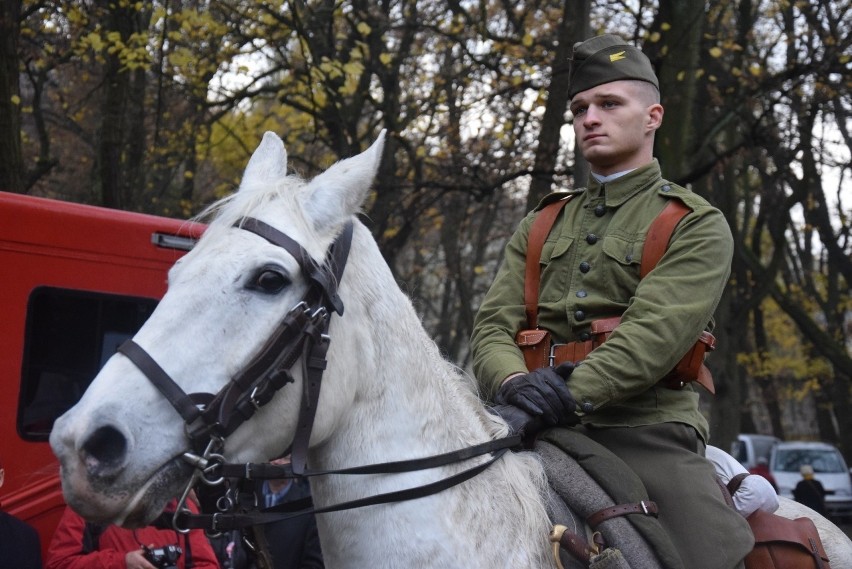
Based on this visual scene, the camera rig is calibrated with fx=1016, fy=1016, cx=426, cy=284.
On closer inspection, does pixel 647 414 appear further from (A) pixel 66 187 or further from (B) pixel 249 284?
(A) pixel 66 187

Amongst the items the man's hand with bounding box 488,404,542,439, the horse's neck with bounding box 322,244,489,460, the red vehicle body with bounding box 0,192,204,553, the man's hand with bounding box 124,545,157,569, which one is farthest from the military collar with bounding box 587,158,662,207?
the red vehicle body with bounding box 0,192,204,553

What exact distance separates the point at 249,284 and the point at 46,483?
4890 millimetres

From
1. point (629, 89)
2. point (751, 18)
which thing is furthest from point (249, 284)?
point (751, 18)

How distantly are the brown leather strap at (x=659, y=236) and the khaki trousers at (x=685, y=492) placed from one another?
1.82ft

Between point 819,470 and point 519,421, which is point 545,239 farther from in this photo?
point 819,470

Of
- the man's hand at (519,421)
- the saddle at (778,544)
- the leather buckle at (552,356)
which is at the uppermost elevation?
the leather buckle at (552,356)

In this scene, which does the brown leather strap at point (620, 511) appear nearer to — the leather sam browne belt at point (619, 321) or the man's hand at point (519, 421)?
the man's hand at point (519, 421)

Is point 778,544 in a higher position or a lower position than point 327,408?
lower

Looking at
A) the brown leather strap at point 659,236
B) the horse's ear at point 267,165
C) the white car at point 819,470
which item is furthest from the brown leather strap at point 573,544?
the white car at point 819,470

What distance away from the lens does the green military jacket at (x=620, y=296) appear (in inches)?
129

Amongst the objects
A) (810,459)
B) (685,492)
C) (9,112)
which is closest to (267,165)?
(685,492)

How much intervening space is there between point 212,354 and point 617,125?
1.87m

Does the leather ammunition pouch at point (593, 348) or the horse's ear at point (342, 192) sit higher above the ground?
the horse's ear at point (342, 192)

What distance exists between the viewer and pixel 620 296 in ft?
11.8
